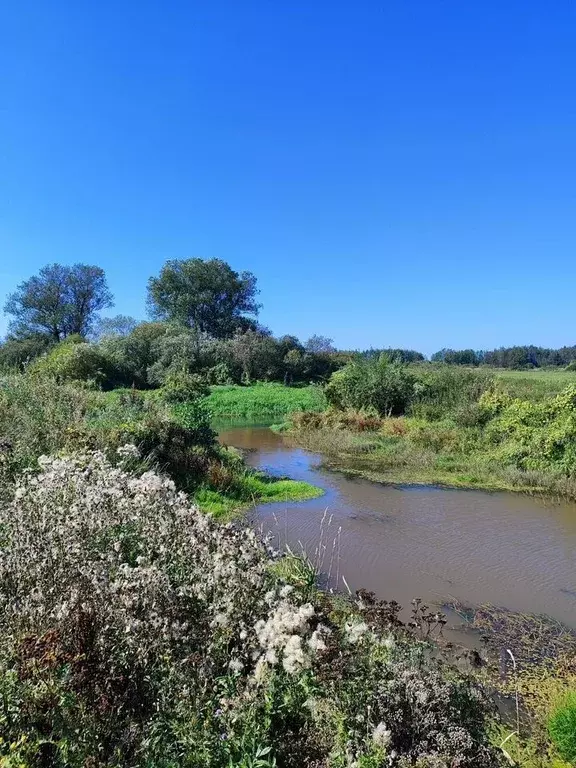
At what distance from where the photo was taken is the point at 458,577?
22.7 ft

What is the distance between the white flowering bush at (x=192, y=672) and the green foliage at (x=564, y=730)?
59 centimetres

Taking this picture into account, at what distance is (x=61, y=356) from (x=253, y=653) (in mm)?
27665

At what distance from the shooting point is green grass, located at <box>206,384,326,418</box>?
85.3 ft

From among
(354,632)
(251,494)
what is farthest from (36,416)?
(354,632)

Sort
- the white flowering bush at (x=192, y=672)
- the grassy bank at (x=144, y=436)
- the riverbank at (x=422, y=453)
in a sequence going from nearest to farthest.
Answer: the white flowering bush at (x=192, y=672)
the grassy bank at (x=144, y=436)
the riverbank at (x=422, y=453)

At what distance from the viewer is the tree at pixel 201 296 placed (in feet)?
157

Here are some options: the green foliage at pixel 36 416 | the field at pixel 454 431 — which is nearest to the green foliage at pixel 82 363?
the field at pixel 454 431

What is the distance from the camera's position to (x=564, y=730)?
3.11 meters

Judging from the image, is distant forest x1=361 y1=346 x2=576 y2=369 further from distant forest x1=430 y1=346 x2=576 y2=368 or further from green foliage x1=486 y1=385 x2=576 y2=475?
green foliage x1=486 y1=385 x2=576 y2=475

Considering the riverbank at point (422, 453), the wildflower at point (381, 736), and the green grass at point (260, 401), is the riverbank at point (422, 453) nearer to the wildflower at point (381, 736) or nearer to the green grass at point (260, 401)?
the green grass at point (260, 401)

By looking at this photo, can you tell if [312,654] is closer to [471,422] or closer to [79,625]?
[79,625]

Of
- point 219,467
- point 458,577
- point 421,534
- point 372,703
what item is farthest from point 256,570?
point 219,467

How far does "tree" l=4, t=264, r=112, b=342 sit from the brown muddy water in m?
37.9

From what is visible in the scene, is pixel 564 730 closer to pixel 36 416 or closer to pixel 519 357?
pixel 36 416
